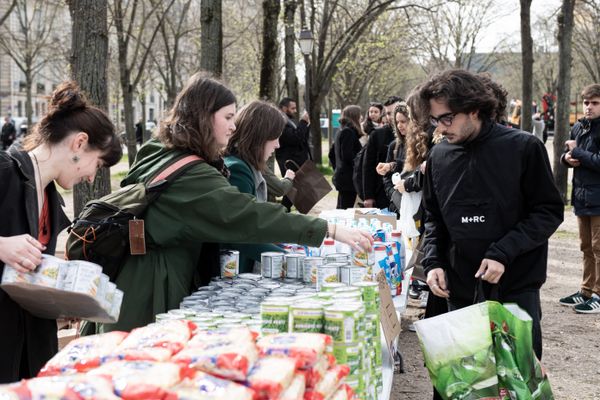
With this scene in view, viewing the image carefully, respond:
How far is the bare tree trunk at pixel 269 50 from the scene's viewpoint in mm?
13500

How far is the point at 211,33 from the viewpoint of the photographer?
1017cm

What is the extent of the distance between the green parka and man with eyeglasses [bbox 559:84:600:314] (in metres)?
5.22

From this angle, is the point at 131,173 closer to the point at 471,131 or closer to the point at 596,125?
the point at 471,131

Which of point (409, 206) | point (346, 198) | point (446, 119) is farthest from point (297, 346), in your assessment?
point (346, 198)

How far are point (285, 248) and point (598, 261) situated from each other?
437 centimetres

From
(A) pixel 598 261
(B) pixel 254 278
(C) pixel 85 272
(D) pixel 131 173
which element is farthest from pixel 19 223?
(A) pixel 598 261

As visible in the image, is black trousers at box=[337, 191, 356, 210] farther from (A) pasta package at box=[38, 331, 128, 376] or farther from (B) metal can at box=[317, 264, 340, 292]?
(A) pasta package at box=[38, 331, 128, 376]

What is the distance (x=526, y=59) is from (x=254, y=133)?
440 inches

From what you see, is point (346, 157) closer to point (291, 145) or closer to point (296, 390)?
point (291, 145)

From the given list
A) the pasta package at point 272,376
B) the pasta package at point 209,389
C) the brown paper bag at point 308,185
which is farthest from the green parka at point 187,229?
the brown paper bag at point 308,185

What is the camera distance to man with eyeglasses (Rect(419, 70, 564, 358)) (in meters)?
3.50

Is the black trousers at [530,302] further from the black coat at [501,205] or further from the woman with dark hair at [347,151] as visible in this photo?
the woman with dark hair at [347,151]

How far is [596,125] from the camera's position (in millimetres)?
7719

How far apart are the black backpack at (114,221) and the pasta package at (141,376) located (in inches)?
52.7
